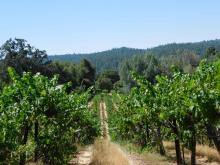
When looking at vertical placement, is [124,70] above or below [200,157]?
above

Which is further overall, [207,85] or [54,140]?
[54,140]

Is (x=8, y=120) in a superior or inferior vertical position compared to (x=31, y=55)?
inferior

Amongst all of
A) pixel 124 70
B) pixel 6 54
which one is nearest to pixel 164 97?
pixel 6 54

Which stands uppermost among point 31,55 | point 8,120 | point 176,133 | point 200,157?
point 31,55

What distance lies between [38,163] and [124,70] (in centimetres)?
15431

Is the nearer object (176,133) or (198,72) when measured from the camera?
(198,72)

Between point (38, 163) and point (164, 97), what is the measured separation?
5.85m

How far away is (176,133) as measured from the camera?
66.1ft

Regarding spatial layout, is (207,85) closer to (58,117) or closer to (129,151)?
(58,117)

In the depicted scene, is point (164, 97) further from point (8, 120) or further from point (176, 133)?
point (8, 120)

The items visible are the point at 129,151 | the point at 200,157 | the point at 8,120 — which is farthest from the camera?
the point at 129,151

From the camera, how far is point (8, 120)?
14.5m

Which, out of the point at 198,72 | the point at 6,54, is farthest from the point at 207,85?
the point at 6,54

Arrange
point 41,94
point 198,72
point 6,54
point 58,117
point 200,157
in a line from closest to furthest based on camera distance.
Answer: point 198,72, point 41,94, point 58,117, point 200,157, point 6,54
